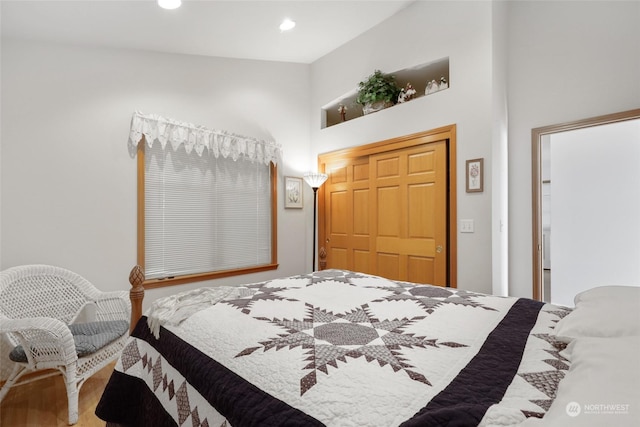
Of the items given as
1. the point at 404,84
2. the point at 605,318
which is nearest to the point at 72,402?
the point at 605,318

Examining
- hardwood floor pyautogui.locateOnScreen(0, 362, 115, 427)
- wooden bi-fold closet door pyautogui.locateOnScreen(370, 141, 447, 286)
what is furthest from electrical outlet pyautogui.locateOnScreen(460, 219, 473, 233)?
hardwood floor pyautogui.locateOnScreen(0, 362, 115, 427)

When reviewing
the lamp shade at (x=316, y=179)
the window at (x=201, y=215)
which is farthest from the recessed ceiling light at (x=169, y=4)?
the lamp shade at (x=316, y=179)

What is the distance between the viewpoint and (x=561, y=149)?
3871 millimetres

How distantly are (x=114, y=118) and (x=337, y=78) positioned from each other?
8.08 feet

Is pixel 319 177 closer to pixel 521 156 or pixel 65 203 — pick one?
pixel 521 156

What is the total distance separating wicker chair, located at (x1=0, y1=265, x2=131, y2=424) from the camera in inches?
75.7

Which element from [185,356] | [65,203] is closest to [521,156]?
[185,356]

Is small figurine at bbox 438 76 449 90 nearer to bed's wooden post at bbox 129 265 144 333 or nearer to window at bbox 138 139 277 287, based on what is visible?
window at bbox 138 139 277 287

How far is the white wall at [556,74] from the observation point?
2.40 m

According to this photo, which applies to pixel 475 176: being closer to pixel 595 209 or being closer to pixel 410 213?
pixel 410 213

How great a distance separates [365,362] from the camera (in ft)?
→ 3.27

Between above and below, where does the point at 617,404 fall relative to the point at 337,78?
below

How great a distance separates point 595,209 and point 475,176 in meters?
2.05

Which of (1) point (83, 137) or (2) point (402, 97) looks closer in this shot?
(1) point (83, 137)
